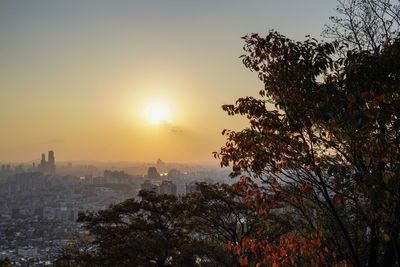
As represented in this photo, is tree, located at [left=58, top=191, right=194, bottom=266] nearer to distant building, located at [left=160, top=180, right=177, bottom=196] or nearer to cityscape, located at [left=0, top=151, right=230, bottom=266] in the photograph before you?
cityscape, located at [left=0, top=151, right=230, bottom=266]

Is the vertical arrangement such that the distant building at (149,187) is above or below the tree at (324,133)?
below

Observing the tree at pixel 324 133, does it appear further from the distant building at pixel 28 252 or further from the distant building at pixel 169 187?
the distant building at pixel 28 252

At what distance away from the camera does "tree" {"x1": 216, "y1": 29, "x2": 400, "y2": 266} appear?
14.2 ft

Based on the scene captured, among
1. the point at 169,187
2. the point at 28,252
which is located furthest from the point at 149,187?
→ the point at 28,252

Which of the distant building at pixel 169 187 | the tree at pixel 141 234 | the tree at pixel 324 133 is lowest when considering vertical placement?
the distant building at pixel 169 187


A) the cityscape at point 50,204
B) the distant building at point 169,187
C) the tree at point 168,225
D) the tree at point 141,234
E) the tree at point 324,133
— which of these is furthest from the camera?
the cityscape at point 50,204

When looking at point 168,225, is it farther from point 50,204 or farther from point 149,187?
point 50,204

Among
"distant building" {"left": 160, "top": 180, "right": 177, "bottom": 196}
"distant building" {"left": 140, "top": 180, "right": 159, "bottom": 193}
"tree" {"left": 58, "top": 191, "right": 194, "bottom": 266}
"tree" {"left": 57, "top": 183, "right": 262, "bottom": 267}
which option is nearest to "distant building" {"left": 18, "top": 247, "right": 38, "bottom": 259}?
"distant building" {"left": 140, "top": 180, "right": 159, "bottom": 193}

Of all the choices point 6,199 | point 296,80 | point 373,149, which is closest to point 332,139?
point 373,149

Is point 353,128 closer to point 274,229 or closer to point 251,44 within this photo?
point 251,44

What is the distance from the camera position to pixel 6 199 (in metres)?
135

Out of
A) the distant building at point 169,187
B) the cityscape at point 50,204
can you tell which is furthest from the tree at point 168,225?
the distant building at point 169,187

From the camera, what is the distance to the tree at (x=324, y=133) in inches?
170

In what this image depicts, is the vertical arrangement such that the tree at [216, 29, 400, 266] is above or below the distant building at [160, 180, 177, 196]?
above
